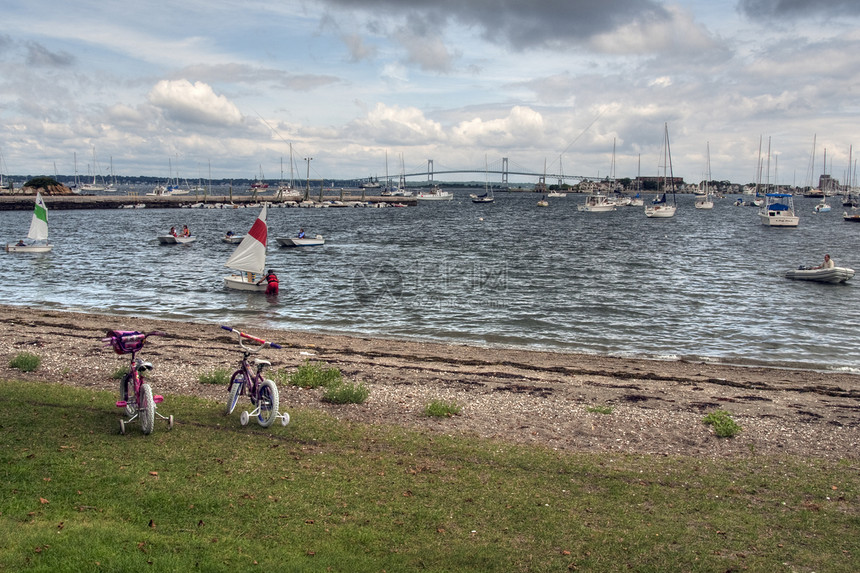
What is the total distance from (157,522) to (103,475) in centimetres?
175

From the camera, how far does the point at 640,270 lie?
48594mm

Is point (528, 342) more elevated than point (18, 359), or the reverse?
point (18, 359)

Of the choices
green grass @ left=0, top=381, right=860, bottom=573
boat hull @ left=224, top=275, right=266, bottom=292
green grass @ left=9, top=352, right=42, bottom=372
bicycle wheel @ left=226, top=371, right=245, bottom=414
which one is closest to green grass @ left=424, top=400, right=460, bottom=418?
green grass @ left=0, top=381, right=860, bottom=573

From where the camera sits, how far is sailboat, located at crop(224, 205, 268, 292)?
1251 inches

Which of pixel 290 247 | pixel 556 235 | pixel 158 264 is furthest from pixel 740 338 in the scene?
pixel 556 235

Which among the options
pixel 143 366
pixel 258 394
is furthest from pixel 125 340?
pixel 258 394

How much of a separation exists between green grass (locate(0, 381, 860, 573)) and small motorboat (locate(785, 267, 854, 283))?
33484 mm

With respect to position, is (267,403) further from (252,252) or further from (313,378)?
(252,252)

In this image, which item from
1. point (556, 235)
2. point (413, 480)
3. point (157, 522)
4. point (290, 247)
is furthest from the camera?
point (556, 235)

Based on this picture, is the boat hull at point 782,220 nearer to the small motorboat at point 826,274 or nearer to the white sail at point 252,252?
the small motorboat at point 826,274

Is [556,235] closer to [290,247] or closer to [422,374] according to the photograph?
[290,247]

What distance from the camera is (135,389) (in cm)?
1030

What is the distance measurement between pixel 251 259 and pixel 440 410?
2260 centimetres

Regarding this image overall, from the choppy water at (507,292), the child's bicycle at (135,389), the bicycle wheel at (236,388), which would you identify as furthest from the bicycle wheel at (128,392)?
the choppy water at (507,292)
